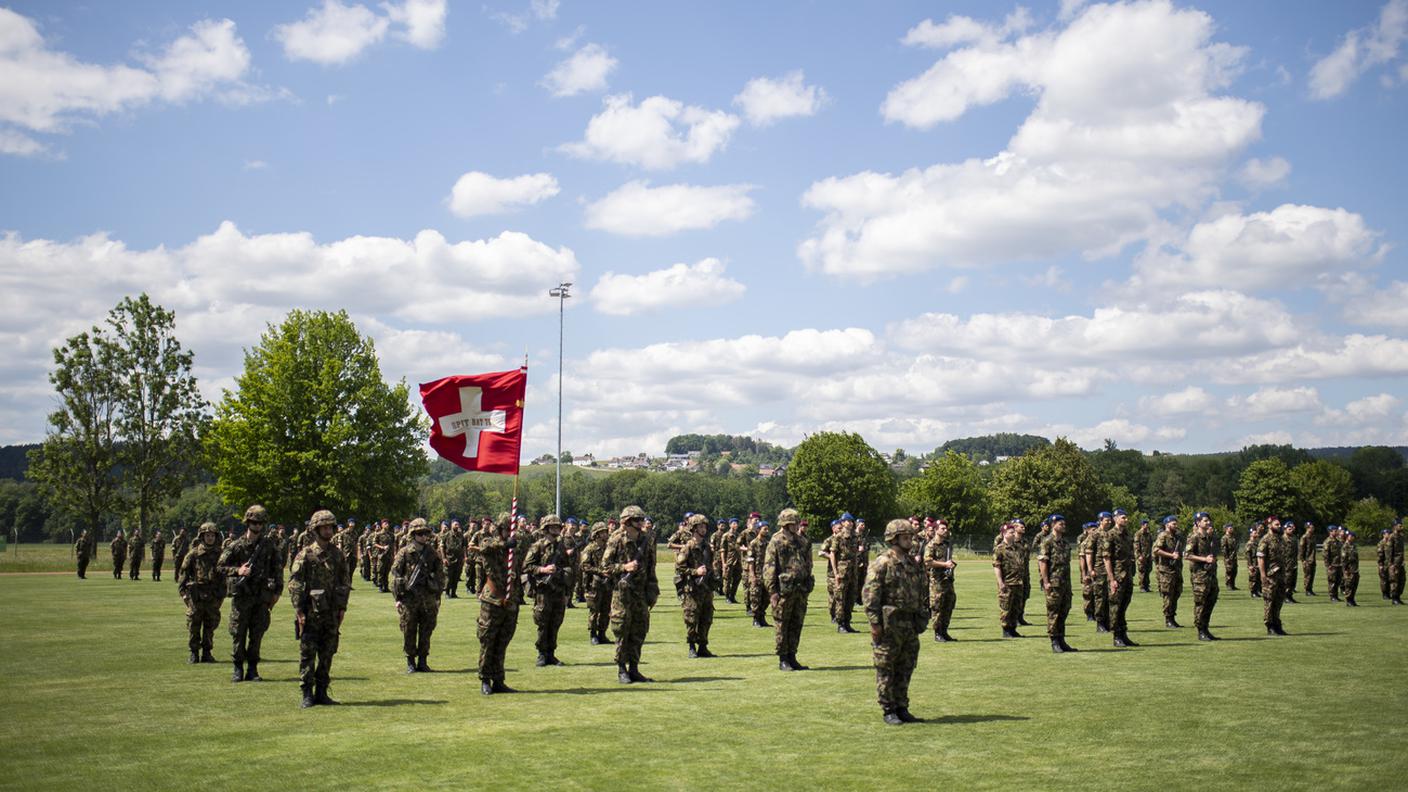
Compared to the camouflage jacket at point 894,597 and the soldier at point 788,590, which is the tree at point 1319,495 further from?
the camouflage jacket at point 894,597

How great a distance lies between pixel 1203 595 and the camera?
1811cm

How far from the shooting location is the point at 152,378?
201 feet

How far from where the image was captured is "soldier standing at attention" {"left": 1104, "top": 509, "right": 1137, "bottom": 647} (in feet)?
56.5

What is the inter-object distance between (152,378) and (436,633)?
49.6m

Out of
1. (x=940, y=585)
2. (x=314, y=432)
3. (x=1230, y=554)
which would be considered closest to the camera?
(x=940, y=585)

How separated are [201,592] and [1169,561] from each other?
17.4m

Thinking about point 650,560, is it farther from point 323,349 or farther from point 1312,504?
point 1312,504

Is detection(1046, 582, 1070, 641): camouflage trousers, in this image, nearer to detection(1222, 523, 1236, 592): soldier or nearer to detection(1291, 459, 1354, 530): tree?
detection(1222, 523, 1236, 592): soldier

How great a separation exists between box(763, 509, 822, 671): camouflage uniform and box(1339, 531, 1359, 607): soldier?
768 inches

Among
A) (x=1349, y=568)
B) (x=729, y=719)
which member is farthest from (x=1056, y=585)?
(x=1349, y=568)

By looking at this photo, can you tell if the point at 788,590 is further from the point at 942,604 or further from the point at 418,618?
the point at 418,618

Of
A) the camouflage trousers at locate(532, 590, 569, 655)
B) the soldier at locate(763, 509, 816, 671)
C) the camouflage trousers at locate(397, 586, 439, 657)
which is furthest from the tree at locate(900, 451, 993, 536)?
the camouflage trousers at locate(397, 586, 439, 657)

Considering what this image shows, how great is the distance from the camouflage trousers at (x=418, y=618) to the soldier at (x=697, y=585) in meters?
3.95

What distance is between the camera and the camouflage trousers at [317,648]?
1203cm
